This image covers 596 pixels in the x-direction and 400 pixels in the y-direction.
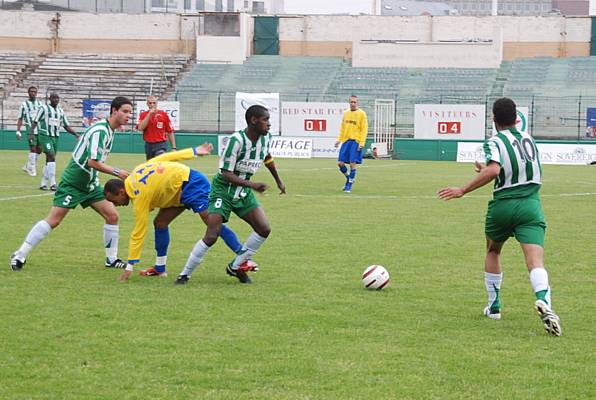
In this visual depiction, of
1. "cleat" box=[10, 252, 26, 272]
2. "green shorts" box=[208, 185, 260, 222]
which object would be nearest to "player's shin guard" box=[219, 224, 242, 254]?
"green shorts" box=[208, 185, 260, 222]

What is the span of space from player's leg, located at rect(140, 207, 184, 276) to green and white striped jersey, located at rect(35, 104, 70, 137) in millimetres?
12716

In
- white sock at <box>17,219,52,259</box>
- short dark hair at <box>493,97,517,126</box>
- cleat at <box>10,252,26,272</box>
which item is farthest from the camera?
white sock at <box>17,219,52,259</box>

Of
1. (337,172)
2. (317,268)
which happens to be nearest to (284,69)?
(337,172)

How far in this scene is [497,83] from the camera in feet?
188

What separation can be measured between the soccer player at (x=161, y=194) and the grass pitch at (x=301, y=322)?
420 mm

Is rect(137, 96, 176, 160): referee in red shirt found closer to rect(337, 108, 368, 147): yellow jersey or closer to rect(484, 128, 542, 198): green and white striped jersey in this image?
rect(337, 108, 368, 147): yellow jersey

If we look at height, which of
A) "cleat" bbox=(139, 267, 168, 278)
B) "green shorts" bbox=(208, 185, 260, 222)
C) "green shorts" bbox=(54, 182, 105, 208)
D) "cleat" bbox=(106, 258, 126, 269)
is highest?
"green shorts" bbox=(208, 185, 260, 222)

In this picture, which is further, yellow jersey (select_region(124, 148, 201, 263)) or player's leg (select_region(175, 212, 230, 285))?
player's leg (select_region(175, 212, 230, 285))

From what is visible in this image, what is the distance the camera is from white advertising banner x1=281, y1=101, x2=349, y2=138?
1769 inches

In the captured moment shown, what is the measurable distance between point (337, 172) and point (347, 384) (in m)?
25.2

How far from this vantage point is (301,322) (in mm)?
8930

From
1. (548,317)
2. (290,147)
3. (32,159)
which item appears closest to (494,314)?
(548,317)

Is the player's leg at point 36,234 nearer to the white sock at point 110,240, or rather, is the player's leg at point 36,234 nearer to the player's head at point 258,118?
the white sock at point 110,240

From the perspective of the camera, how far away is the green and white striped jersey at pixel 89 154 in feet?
38.4
